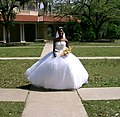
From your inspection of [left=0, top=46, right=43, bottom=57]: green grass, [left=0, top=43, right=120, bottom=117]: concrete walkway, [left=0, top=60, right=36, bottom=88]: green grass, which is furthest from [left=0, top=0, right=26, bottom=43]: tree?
[left=0, top=43, right=120, bottom=117]: concrete walkway

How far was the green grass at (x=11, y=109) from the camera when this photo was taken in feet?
24.0

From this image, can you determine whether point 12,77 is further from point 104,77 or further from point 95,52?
point 95,52

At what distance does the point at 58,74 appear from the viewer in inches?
401

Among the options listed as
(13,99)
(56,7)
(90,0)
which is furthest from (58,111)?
(56,7)

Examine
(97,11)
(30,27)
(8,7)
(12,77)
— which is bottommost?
(30,27)

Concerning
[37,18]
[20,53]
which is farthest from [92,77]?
[37,18]

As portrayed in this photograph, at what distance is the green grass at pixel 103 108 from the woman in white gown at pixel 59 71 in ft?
5.92

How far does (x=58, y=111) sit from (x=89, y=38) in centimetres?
3794

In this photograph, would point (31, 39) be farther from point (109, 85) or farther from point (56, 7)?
point (109, 85)

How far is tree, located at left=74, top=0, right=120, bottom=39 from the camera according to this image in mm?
41844

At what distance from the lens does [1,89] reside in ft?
33.4

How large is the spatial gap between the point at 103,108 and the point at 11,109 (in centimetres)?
200

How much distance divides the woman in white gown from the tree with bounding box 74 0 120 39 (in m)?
31.6

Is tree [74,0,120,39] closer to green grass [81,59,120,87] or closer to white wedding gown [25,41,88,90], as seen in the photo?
green grass [81,59,120,87]
